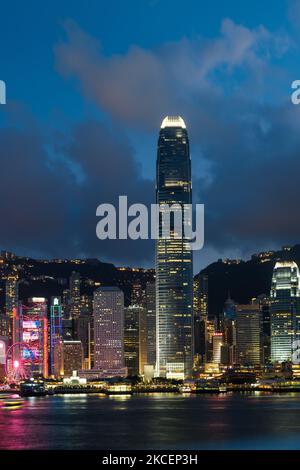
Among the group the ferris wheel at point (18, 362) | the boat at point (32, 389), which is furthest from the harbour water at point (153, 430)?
the ferris wheel at point (18, 362)

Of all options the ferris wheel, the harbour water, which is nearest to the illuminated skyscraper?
the ferris wheel

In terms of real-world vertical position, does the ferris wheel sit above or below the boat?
above

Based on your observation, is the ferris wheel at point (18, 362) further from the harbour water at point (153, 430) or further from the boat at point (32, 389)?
the harbour water at point (153, 430)

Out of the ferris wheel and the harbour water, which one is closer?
the harbour water

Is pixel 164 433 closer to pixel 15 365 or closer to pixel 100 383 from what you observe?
pixel 15 365

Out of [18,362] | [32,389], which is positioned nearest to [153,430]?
[32,389]

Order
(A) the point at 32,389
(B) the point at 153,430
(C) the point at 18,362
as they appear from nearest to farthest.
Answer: (B) the point at 153,430, (A) the point at 32,389, (C) the point at 18,362

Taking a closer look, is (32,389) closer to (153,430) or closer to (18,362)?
(18,362)

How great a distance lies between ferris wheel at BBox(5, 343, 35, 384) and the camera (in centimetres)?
17412

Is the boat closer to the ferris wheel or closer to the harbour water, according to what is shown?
the ferris wheel

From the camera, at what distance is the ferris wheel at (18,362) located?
174 m

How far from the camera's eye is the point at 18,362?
568 ft

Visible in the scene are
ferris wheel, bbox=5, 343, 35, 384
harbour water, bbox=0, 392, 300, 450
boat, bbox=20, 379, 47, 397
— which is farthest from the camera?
ferris wheel, bbox=5, 343, 35, 384

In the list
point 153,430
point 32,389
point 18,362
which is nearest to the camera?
point 153,430
